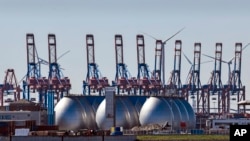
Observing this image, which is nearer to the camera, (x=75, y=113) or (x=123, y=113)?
(x=123, y=113)

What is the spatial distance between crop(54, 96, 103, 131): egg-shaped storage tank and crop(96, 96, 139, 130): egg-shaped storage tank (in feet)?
12.8

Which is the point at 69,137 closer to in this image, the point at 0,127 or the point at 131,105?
the point at 0,127

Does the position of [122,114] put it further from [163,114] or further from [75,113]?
[75,113]

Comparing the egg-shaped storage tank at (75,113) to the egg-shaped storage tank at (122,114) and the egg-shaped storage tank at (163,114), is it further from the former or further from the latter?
the egg-shaped storage tank at (163,114)

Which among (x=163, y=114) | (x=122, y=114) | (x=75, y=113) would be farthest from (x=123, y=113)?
(x=75, y=113)

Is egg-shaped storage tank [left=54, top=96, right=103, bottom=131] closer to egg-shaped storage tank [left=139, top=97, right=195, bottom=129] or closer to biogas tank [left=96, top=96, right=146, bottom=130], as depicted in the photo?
biogas tank [left=96, top=96, right=146, bottom=130]

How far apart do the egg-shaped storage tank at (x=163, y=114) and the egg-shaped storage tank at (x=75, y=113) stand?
9845 millimetres

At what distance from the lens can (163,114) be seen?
173750mm

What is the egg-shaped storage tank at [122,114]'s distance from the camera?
16975 cm

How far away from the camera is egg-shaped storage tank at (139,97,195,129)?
566 feet

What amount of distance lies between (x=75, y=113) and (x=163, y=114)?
53.4 feet

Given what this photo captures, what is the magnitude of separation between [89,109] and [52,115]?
12.1m

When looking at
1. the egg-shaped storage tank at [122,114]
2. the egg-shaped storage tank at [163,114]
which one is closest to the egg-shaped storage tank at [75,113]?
the egg-shaped storage tank at [122,114]

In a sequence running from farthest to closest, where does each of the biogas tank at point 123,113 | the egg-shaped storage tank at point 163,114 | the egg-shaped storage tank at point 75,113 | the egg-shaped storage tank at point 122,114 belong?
1. the egg-shaped storage tank at point 75,113
2. the egg-shaped storage tank at point 163,114
3. the biogas tank at point 123,113
4. the egg-shaped storage tank at point 122,114
